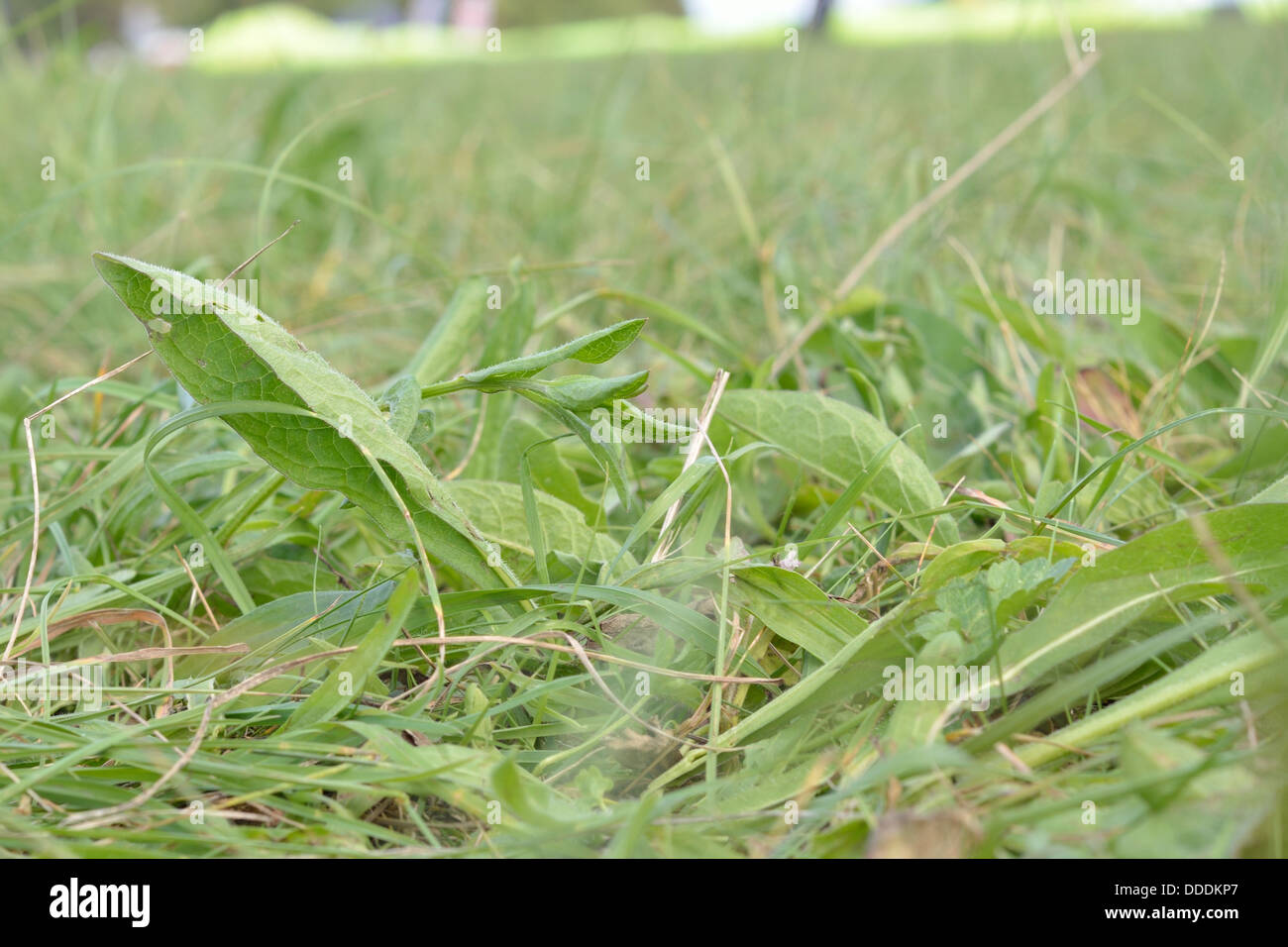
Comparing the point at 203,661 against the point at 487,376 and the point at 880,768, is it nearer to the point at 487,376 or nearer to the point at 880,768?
the point at 487,376

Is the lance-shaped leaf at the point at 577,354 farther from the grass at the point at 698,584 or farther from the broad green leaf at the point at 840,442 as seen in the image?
the broad green leaf at the point at 840,442

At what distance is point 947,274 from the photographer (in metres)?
2.02

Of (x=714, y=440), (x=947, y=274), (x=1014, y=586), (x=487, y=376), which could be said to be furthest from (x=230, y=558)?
(x=947, y=274)

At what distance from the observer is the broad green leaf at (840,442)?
105 cm

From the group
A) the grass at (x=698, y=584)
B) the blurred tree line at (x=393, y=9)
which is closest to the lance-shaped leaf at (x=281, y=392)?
the grass at (x=698, y=584)

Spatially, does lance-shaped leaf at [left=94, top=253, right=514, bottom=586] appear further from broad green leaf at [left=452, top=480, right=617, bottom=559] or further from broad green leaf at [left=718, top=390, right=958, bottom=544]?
broad green leaf at [left=718, top=390, right=958, bottom=544]

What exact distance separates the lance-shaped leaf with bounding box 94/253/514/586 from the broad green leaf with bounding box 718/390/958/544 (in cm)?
36

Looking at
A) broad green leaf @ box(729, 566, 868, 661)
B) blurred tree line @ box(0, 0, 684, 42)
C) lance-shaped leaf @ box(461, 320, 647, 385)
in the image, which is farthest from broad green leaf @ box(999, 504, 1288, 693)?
blurred tree line @ box(0, 0, 684, 42)

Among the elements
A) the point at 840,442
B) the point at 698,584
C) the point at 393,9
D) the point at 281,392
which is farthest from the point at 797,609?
the point at 393,9

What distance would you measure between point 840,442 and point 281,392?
1.90ft

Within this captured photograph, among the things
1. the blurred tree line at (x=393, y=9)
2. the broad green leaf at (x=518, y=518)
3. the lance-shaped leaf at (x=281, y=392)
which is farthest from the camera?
the blurred tree line at (x=393, y=9)

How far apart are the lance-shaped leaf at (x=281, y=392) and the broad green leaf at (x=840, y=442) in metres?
0.36

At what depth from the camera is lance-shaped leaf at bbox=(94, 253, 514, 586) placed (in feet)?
2.76

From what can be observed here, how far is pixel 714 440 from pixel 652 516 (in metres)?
0.27
